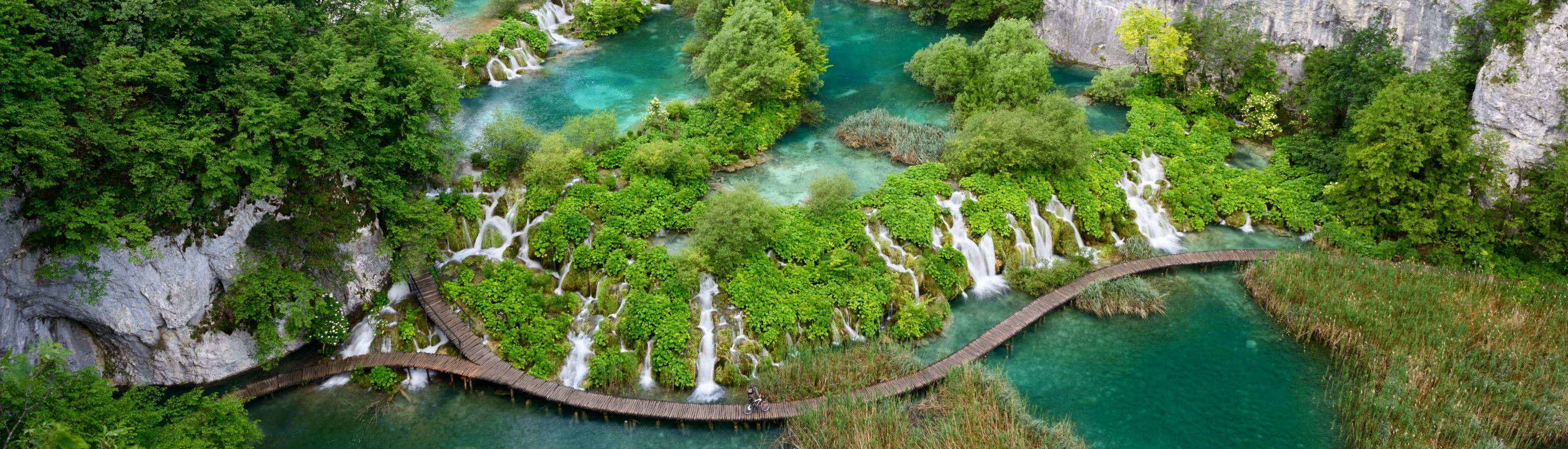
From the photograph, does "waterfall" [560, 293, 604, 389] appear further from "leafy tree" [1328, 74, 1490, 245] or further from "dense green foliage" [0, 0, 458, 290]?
"leafy tree" [1328, 74, 1490, 245]

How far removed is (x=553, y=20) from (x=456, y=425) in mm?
27775

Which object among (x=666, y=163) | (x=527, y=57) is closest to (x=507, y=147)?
(x=666, y=163)

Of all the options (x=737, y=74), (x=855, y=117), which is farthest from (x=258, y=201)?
(x=855, y=117)

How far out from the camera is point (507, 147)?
93.8ft

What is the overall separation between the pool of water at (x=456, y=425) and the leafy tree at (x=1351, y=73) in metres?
25.2

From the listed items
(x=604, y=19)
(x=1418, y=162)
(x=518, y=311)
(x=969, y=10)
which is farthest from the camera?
(x=969, y=10)

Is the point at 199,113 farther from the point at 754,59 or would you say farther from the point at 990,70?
the point at 990,70

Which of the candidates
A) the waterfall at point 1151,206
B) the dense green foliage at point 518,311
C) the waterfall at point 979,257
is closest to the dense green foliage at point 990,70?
the waterfall at point 1151,206

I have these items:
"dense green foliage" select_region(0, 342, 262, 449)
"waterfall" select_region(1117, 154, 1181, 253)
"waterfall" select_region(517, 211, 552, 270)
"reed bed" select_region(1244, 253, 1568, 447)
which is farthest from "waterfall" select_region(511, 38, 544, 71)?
"reed bed" select_region(1244, 253, 1568, 447)

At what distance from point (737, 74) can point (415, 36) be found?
41.5ft

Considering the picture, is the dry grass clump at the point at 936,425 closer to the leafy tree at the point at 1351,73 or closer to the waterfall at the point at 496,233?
the waterfall at the point at 496,233

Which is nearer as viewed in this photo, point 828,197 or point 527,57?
point 828,197

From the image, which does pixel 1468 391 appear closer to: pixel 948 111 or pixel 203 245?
pixel 948 111

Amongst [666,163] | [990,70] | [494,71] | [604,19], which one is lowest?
[666,163]
